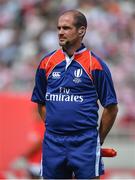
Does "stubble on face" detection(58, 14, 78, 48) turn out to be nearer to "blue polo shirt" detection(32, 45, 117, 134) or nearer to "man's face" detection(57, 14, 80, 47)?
"man's face" detection(57, 14, 80, 47)

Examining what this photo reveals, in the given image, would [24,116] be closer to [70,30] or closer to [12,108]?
[12,108]

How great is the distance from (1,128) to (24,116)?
0.40 meters

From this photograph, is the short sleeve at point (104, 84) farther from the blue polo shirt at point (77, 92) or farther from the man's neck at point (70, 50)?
the man's neck at point (70, 50)

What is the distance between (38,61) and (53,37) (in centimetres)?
114

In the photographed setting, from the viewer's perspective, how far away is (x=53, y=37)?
1638cm

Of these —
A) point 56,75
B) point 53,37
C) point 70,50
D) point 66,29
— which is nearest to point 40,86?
point 56,75

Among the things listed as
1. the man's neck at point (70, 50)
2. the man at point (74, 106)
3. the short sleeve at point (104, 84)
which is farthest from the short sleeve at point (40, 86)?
the short sleeve at point (104, 84)

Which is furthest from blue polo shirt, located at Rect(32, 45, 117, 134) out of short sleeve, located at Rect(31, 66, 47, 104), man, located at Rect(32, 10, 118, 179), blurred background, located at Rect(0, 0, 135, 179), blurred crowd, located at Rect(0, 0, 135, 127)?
blurred crowd, located at Rect(0, 0, 135, 127)

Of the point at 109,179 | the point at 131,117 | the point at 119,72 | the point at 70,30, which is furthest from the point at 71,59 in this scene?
the point at 119,72

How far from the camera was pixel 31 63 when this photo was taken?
50.8 ft

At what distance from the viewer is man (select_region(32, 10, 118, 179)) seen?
22.0ft

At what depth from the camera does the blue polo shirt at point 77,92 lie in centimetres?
673

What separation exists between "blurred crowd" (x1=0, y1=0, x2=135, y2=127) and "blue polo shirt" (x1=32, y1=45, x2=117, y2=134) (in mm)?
7200

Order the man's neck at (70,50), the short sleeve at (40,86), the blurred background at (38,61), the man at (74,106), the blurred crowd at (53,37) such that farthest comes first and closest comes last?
the blurred crowd at (53,37), the blurred background at (38,61), the short sleeve at (40,86), the man's neck at (70,50), the man at (74,106)
